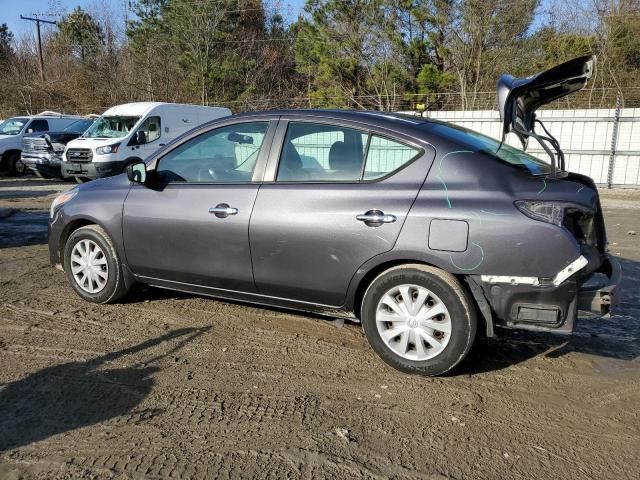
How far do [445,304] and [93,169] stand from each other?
12.4m

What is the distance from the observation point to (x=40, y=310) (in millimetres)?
4762

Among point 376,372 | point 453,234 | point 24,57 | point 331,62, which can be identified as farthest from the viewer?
point 24,57

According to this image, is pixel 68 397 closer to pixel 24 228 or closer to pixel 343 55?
pixel 24 228

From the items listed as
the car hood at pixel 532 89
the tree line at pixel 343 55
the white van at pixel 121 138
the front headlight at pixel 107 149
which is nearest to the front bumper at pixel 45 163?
the white van at pixel 121 138

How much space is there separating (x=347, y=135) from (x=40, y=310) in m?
3.04

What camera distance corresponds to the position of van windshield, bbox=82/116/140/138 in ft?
47.8

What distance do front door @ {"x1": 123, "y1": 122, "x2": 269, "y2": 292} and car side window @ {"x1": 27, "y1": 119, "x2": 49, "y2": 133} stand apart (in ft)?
51.6

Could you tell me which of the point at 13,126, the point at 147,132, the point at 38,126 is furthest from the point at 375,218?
the point at 13,126

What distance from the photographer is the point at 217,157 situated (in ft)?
14.5

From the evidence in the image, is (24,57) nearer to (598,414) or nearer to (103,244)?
(103,244)

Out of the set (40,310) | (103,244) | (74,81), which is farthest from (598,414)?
(74,81)

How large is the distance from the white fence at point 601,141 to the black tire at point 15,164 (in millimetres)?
14916

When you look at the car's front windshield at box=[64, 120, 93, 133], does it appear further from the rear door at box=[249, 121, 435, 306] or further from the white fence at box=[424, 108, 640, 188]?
the rear door at box=[249, 121, 435, 306]

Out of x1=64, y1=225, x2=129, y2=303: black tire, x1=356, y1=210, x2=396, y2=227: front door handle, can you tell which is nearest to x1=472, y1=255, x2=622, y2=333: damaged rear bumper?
x1=356, y1=210, x2=396, y2=227: front door handle
